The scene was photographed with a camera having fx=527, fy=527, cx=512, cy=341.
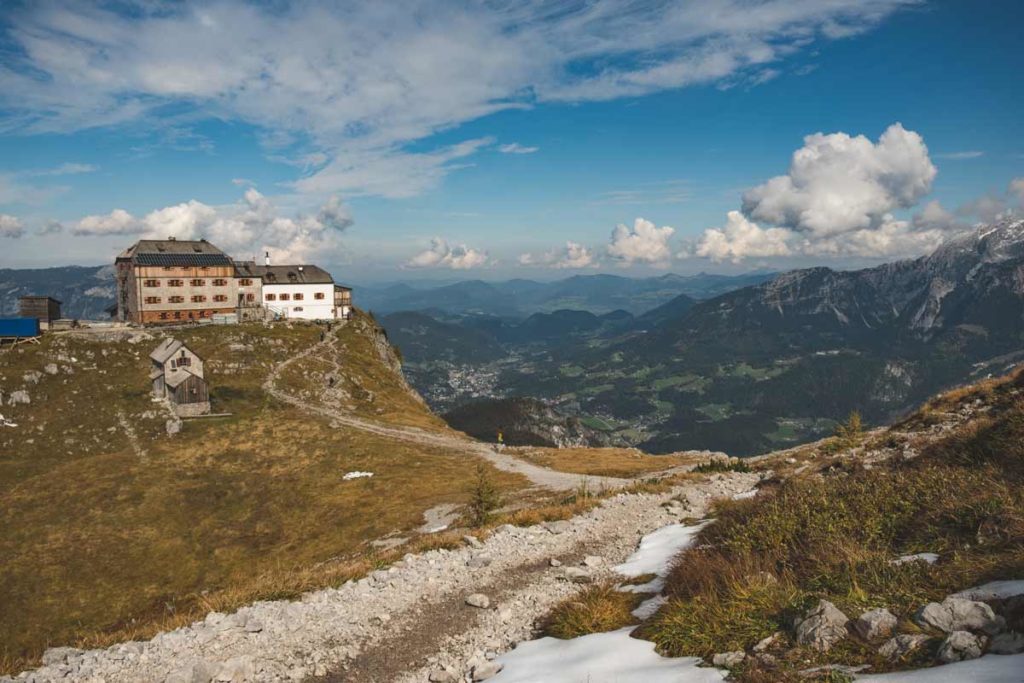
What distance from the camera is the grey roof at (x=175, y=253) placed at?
4193 inches

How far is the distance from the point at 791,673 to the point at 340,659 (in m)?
9.62

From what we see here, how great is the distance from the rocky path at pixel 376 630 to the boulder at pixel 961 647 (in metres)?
8.22

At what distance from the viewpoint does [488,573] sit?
1711cm

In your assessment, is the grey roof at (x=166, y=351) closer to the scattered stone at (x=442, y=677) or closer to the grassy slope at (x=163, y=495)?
the grassy slope at (x=163, y=495)

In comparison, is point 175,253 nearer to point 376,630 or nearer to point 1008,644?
point 376,630

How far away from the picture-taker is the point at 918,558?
9984mm

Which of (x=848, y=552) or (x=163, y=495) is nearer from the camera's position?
(x=848, y=552)

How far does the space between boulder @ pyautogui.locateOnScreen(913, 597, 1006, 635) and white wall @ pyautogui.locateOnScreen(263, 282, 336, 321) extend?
124m

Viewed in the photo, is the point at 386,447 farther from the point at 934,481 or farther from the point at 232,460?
the point at 934,481

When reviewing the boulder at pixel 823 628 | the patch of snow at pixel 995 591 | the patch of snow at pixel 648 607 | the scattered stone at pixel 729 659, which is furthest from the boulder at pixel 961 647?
the patch of snow at pixel 648 607

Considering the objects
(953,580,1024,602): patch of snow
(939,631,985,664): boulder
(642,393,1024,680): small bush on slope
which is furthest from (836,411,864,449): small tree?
(939,631,985,664): boulder

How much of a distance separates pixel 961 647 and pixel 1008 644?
1.56ft

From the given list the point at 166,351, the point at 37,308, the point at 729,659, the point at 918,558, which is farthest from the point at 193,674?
the point at 37,308

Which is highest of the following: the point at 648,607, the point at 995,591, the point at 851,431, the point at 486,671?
the point at 995,591
